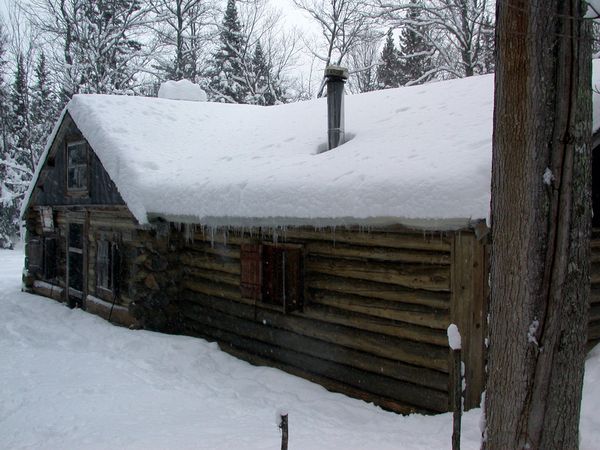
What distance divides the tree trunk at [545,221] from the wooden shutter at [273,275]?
15.2ft

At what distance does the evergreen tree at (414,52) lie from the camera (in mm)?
20388

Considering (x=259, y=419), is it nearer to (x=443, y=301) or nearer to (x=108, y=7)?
(x=443, y=301)

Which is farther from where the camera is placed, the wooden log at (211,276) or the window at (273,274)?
the wooden log at (211,276)

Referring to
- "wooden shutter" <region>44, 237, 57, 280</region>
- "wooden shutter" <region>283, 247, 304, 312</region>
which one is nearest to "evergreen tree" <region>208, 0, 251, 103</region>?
"wooden shutter" <region>44, 237, 57, 280</region>

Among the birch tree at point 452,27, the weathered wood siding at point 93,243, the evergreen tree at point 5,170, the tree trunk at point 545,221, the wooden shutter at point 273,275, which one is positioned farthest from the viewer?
the evergreen tree at point 5,170

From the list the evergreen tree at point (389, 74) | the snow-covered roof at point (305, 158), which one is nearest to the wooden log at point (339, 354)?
the snow-covered roof at point (305, 158)

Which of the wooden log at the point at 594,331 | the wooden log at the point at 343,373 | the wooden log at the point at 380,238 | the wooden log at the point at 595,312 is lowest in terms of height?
the wooden log at the point at 343,373

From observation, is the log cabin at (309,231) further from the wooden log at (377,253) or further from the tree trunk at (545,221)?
the tree trunk at (545,221)

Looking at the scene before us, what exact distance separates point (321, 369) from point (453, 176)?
128 inches

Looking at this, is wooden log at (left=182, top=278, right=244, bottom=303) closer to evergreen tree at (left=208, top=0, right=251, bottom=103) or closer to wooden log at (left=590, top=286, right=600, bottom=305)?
wooden log at (left=590, top=286, right=600, bottom=305)

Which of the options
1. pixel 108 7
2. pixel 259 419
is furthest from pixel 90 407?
pixel 108 7

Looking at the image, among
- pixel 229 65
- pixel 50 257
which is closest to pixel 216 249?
pixel 50 257

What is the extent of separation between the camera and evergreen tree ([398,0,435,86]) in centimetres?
2039

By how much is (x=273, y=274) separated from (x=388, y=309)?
1967 millimetres
